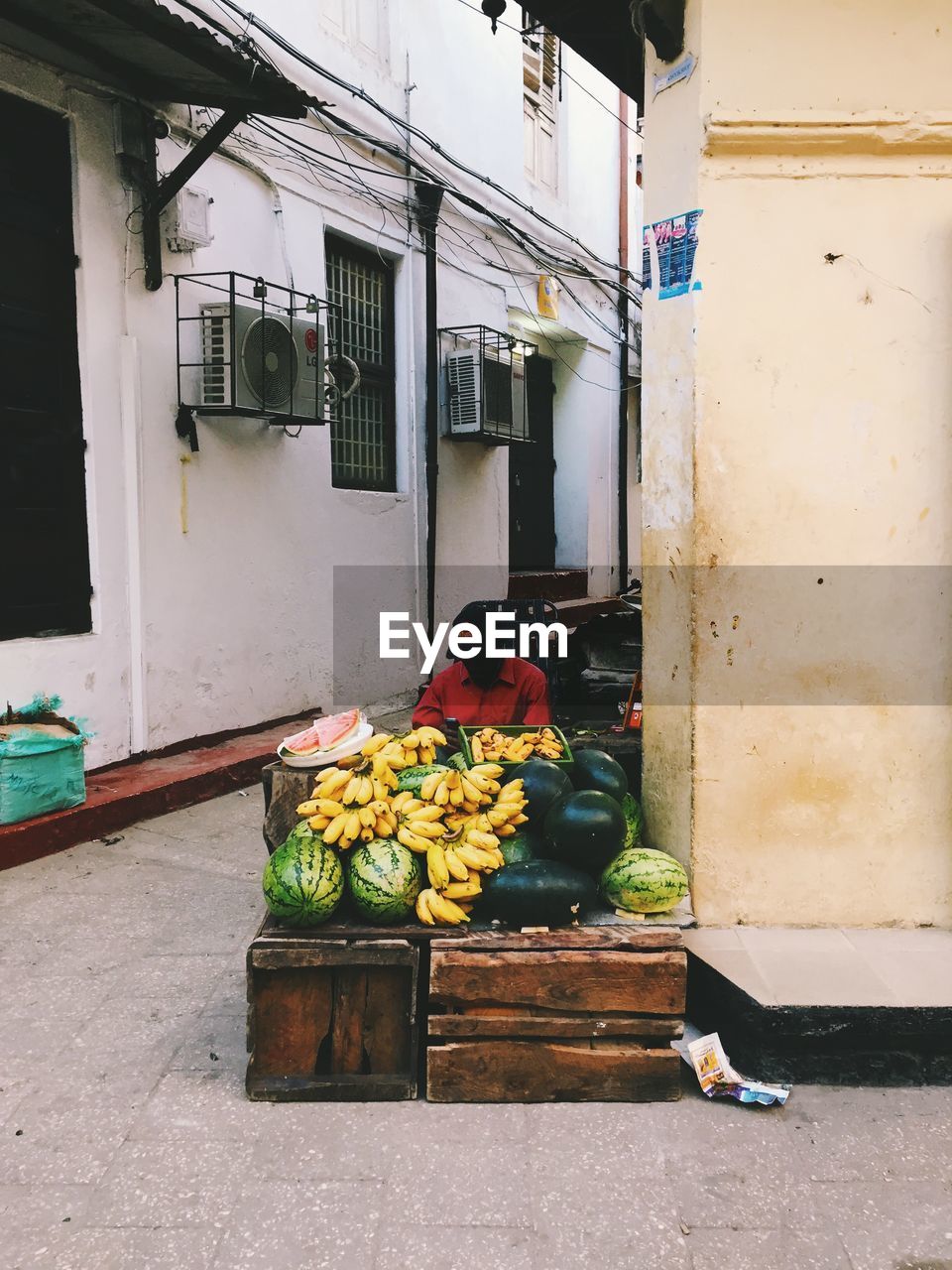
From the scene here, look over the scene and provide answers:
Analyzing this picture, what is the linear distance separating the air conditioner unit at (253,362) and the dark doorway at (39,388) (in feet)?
3.14

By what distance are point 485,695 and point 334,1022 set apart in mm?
2567

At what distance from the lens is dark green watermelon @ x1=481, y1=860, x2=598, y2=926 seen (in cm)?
329

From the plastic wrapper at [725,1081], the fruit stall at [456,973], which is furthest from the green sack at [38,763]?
the plastic wrapper at [725,1081]

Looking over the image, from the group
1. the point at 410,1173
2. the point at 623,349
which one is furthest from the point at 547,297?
the point at 410,1173

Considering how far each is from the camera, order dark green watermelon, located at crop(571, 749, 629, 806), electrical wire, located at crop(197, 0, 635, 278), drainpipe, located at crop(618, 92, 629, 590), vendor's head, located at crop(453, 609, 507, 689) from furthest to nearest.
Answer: drainpipe, located at crop(618, 92, 629, 590), electrical wire, located at crop(197, 0, 635, 278), vendor's head, located at crop(453, 609, 507, 689), dark green watermelon, located at crop(571, 749, 629, 806)

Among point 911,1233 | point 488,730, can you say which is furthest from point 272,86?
point 911,1233

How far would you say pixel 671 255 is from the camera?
12.6ft

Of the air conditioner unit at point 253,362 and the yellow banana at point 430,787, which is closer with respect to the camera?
the yellow banana at point 430,787

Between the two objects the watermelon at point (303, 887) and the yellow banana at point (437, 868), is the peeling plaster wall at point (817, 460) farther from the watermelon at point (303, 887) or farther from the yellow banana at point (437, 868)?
the watermelon at point (303, 887)

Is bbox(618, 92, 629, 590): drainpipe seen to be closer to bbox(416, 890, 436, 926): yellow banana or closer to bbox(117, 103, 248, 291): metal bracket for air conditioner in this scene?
bbox(117, 103, 248, 291): metal bracket for air conditioner

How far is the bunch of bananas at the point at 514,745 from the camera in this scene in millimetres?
4121

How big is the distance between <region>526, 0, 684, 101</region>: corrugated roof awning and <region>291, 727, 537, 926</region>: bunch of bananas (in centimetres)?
292

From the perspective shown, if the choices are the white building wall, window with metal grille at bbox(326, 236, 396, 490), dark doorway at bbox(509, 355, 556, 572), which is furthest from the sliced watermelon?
dark doorway at bbox(509, 355, 556, 572)

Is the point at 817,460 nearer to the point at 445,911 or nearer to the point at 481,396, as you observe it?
the point at 445,911
